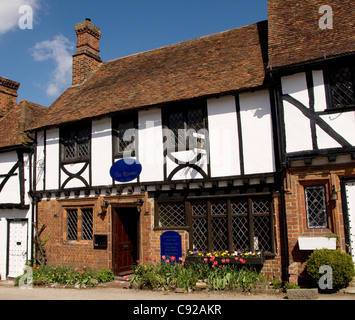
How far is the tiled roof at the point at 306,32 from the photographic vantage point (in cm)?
857

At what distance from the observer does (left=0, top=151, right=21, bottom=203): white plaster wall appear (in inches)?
515

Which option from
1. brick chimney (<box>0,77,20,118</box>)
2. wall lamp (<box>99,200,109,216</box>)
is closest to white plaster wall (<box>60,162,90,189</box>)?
wall lamp (<box>99,200,109,216</box>)

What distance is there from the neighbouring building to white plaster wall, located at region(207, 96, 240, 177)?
0.03m

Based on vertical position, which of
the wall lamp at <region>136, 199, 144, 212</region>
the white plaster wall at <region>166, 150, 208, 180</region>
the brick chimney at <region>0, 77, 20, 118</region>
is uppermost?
the brick chimney at <region>0, 77, 20, 118</region>

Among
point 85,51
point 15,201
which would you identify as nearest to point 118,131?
point 15,201

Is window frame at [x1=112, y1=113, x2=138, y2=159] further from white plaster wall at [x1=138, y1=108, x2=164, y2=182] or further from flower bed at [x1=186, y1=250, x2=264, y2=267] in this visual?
flower bed at [x1=186, y1=250, x2=264, y2=267]

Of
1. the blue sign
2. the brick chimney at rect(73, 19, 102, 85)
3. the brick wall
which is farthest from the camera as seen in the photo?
the brick chimney at rect(73, 19, 102, 85)

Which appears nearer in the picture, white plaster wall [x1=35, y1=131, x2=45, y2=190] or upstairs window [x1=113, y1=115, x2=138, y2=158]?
upstairs window [x1=113, y1=115, x2=138, y2=158]

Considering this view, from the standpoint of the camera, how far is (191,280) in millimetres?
8688

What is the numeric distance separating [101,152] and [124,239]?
2.89 meters

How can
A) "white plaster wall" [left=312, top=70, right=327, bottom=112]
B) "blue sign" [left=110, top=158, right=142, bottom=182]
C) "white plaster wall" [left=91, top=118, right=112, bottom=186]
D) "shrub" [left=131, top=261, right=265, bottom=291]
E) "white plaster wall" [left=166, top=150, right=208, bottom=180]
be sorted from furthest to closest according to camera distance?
"white plaster wall" [left=91, top=118, right=112, bottom=186] < "blue sign" [left=110, top=158, right=142, bottom=182] < "white plaster wall" [left=166, top=150, right=208, bottom=180] < "shrub" [left=131, top=261, right=265, bottom=291] < "white plaster wall" [left=312, top=70, right=327, bottom=112]

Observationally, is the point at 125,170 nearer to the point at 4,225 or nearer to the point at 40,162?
the point at 40,162

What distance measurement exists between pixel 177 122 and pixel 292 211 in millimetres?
4158

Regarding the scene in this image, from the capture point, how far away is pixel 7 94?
16.1 metres
